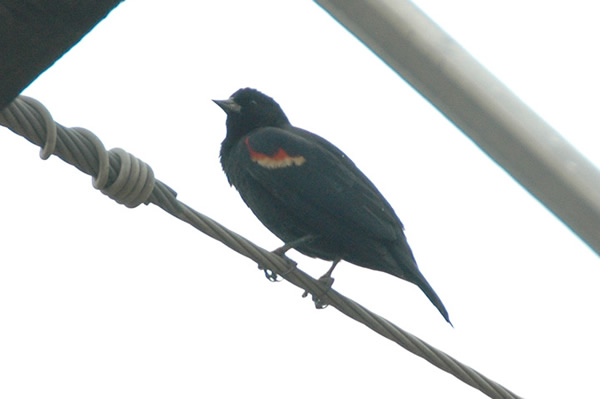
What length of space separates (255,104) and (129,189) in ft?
11.5

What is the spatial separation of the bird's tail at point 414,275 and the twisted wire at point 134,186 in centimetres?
116

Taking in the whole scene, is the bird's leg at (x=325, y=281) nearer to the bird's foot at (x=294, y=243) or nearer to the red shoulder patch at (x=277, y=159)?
the bird's foot at (x=294, y=243)

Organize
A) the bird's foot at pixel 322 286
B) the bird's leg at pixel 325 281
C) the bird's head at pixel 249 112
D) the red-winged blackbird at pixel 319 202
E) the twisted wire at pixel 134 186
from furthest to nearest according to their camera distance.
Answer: the bird's head at pixel 249 112
the red-winged blackbird at pixel 319 202
the bird's leg at pixel 325 281
the bird's foot at pixel 322 286
the twisted wire at pixel 134 186

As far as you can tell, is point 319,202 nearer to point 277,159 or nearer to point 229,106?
point 277,159

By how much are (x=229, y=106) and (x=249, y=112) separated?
0.13m

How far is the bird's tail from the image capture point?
4301 millimetres

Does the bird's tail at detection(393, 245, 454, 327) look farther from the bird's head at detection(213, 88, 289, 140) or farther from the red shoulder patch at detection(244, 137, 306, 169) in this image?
the bird's head at detection(213, 88, 289, 140)

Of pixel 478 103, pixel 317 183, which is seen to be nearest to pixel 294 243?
pixel 317 183

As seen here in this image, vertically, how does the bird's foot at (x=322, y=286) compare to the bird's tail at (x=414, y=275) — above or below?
below

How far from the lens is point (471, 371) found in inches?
118

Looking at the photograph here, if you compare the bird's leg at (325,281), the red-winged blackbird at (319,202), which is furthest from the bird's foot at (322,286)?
the red-winged blackbird at (319,202)

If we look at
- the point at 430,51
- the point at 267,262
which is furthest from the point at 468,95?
the point at 267,262

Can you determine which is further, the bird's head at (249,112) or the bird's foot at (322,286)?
the bird's head at (249,112)

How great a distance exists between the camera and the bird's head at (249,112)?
5.65 metres
